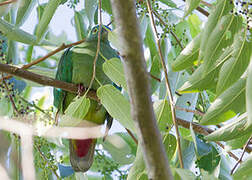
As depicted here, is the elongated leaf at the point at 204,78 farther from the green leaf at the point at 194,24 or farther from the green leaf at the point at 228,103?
the green leaf at the point at 194,24

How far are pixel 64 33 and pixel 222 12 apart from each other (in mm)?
2470

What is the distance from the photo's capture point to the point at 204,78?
119 centimetres

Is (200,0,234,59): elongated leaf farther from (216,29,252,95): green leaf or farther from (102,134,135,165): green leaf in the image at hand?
(102,134,135,165): green leaf

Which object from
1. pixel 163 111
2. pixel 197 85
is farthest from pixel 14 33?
pixel 197 85

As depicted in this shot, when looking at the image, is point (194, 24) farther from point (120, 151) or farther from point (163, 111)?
point (163, 111)

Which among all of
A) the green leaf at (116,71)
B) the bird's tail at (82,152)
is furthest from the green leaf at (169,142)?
the bird's tail at (82,152)

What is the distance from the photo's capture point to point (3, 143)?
7.36 ft

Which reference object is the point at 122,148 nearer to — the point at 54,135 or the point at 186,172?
the point at 54,135

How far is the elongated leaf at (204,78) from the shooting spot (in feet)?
3.81

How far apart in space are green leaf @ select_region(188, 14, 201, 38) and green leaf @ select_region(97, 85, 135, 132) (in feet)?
4.91

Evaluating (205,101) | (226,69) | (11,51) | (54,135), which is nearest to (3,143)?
(54,135)

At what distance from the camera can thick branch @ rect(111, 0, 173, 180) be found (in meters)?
0.79

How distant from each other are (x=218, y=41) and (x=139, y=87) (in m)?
0.40

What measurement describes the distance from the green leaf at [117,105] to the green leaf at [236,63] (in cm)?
33
